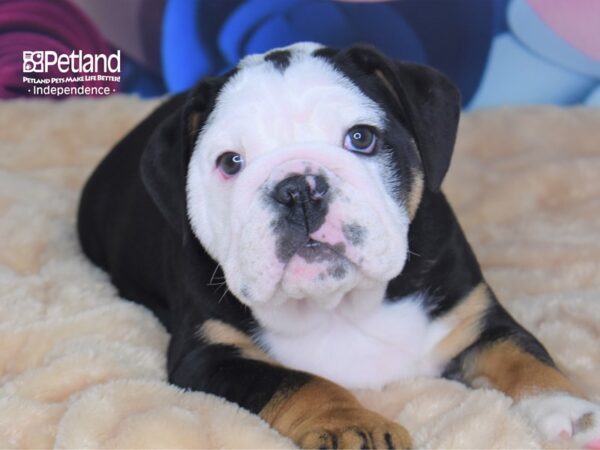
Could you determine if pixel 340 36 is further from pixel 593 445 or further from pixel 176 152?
pixel 593 445

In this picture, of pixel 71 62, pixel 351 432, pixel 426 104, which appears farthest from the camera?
pixel 71 62

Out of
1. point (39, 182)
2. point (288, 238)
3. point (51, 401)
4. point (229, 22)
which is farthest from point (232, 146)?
point (229, 22)

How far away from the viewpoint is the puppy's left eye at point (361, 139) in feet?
8.21

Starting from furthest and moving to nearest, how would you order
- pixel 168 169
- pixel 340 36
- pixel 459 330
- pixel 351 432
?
pixel 340 36 → pixel 459 330 → pixel 168 169 → pixel 351 432

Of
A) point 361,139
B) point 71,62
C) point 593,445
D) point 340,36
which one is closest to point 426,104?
point 361,139

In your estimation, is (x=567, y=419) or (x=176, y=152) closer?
(x=567, y=419)

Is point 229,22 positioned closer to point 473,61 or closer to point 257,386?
point 473,61

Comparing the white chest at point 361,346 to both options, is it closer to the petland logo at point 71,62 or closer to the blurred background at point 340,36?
the blurred background at point 340,36

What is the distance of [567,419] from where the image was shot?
7.81 feet

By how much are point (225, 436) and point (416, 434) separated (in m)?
0.45

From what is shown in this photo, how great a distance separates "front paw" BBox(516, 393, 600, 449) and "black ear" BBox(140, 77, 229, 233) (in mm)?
1003

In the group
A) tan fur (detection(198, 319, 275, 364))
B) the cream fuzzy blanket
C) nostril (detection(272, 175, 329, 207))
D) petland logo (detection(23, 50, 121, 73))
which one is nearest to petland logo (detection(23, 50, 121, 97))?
petland logo (detection(23, 50, 121, 73))

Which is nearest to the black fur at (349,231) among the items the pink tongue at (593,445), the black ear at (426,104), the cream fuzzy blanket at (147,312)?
the black ear at (426,104)

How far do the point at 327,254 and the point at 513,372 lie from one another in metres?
0.64
